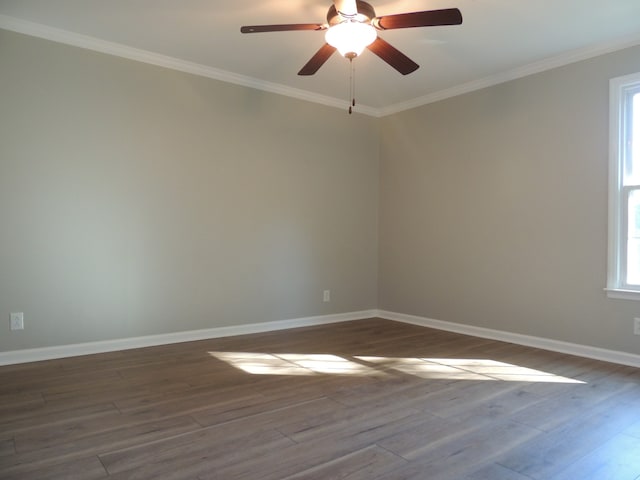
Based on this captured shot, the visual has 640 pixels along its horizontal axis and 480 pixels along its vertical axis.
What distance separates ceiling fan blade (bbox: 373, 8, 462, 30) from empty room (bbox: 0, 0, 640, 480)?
0.01 metres

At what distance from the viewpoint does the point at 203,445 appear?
2.01 metres

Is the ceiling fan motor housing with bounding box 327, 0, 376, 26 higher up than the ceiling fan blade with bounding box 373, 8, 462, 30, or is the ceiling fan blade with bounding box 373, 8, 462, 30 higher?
the ceiling fan motor housing with bounding box 327, 0, 376, 26

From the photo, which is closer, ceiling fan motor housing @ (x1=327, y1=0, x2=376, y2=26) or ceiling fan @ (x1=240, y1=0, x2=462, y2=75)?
ceiling fan @ (x1=240, y1=0, x2=462, y2=75)

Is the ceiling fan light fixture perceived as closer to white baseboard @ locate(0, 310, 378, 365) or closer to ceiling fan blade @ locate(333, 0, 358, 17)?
ceiling fan blade @ locate(333, 0, 358, 17)

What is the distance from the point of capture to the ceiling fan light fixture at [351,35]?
2.51 meters

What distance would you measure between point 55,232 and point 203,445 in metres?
2.29

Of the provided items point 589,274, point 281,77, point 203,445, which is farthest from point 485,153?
point 203,445

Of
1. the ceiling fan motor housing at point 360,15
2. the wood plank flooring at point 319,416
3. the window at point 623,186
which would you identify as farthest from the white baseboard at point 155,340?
the ceiling fan motor housing at point 360,15

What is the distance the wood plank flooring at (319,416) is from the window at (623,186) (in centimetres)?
72

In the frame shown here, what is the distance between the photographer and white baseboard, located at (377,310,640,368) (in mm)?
3381

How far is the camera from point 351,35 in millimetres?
2520

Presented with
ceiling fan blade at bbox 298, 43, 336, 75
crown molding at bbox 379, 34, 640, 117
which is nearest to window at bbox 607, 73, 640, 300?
crown molding at bbox 379, 34, 640, 117

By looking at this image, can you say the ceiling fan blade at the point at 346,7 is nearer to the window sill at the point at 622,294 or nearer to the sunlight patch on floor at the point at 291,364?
the sunlight patch on floor at the point at 291,364

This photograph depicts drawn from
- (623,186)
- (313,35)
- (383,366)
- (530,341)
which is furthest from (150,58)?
(530,341)
